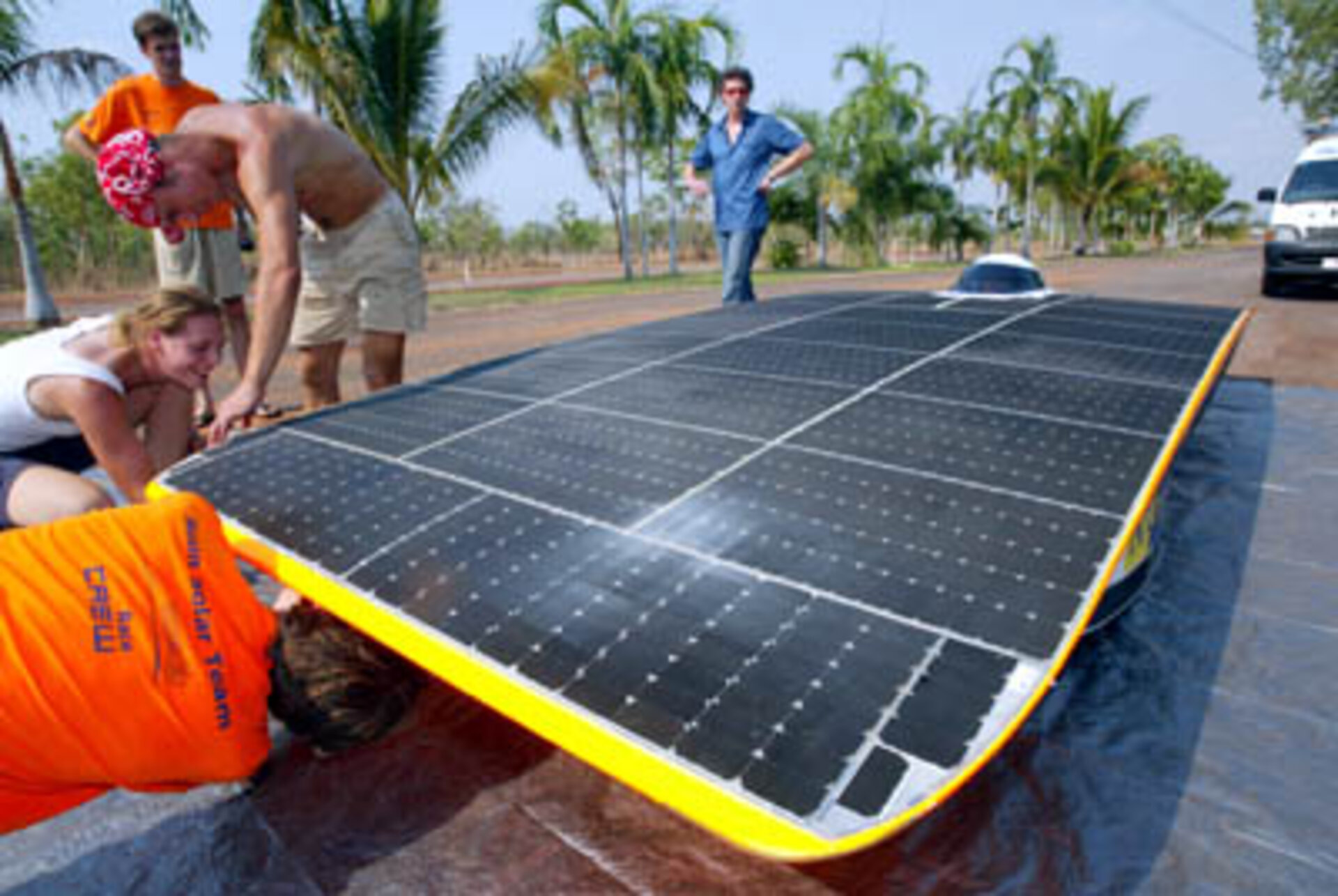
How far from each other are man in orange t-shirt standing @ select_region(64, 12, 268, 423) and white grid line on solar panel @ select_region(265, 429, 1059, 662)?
2836 mm

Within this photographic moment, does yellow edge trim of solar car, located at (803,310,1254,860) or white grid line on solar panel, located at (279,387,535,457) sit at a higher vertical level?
white grid line on solar panel, located at (279,387,535,457)

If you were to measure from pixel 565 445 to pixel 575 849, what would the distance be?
1.43 meters

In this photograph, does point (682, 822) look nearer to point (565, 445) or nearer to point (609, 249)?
point (565, 445)

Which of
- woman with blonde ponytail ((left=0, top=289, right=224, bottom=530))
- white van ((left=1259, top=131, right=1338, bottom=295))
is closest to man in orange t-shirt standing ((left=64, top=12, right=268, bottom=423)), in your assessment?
woman with blonde ponytail ((left=0, top=289, right=224, bottom=530))

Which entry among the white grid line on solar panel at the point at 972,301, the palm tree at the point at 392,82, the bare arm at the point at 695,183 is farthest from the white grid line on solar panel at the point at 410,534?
the palm tree at the point at 392,82

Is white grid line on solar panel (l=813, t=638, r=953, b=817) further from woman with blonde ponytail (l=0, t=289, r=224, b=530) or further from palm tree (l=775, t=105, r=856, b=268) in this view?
palm tree (l=775, t=105, r=856, b=268)

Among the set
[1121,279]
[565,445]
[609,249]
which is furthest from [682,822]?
[609,249]

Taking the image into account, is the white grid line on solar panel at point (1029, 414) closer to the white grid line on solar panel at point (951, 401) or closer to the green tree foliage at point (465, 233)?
the white grid line on solar panel at point (951, 401)

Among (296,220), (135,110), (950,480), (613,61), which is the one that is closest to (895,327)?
(950,480)

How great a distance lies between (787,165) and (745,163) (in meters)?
0.41

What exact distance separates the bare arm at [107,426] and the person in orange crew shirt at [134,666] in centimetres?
92

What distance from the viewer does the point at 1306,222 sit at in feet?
34.8

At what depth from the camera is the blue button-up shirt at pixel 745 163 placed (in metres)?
5.99

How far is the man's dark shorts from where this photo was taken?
254cm
